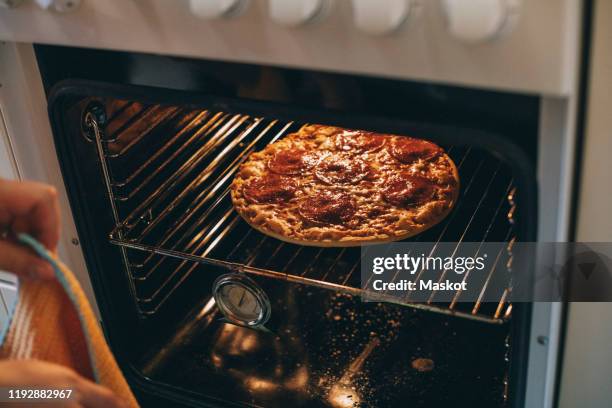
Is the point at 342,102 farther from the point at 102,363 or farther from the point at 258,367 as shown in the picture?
the point at 258,367

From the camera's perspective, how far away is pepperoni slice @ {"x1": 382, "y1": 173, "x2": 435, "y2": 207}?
1.33 m

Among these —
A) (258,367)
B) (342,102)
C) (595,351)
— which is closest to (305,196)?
(258,367)

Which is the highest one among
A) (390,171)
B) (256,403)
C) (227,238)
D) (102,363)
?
(390,171)

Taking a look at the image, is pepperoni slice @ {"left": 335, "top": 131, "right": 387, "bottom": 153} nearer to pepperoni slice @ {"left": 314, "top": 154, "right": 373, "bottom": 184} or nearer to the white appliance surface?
pepperoni slice @ {"left": 314, "top": 154, "right": 373, "bottom": 184}

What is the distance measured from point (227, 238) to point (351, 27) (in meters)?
0.75

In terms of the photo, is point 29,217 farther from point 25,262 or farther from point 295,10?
point 295,10

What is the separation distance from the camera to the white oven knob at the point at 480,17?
678 millimetres

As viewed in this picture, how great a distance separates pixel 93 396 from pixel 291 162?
859mm

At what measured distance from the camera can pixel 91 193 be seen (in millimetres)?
1159

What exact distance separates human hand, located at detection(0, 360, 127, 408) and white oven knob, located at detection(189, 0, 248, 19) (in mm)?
399

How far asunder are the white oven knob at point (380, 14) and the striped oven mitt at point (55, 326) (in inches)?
15.5

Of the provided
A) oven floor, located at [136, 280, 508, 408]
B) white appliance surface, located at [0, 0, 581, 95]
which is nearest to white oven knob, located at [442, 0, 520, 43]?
white appliance surface, located at [0, 0, 581, 95]

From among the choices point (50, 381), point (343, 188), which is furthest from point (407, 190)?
point (50, 381)

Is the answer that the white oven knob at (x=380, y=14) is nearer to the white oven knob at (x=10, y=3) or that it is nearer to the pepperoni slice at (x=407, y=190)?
the white oven knob at (x=10, y=3)
